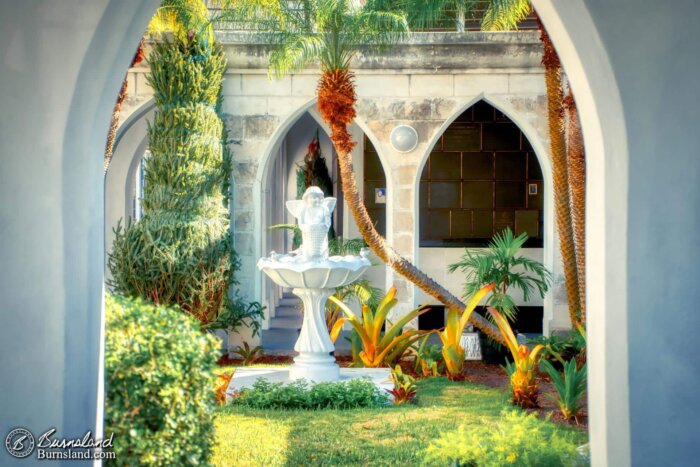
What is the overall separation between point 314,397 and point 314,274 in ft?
4.08

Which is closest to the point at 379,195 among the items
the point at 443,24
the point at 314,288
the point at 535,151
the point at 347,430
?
the point at 535,151

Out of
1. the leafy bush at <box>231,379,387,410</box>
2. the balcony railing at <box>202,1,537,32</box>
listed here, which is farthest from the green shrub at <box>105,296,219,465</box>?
the balcony railing at <box>202,1,537,32</box>

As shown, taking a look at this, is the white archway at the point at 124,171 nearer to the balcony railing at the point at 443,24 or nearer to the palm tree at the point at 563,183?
the balcony railing at the point at 443,24

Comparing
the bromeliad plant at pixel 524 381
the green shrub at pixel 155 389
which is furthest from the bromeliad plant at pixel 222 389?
the green shrub at pixel 155 389

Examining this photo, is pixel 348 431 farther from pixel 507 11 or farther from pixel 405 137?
pixel 507 11

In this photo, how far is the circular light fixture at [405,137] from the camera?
37.0ft

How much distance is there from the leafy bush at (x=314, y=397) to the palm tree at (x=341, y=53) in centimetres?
198

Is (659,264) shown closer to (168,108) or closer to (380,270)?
(168,108)

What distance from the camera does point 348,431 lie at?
697cm

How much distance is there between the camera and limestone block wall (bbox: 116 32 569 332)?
11.2 m

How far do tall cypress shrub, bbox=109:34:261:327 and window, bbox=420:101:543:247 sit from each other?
13.7 feet

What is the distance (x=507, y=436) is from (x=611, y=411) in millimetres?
1470

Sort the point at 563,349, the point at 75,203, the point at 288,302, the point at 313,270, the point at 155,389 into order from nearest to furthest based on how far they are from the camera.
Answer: the point at 75,203 < the point at 155,389 < the point at 313,270 < the point at 563,349 < the point at 288,302

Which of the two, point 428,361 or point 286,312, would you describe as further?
point 286,312
